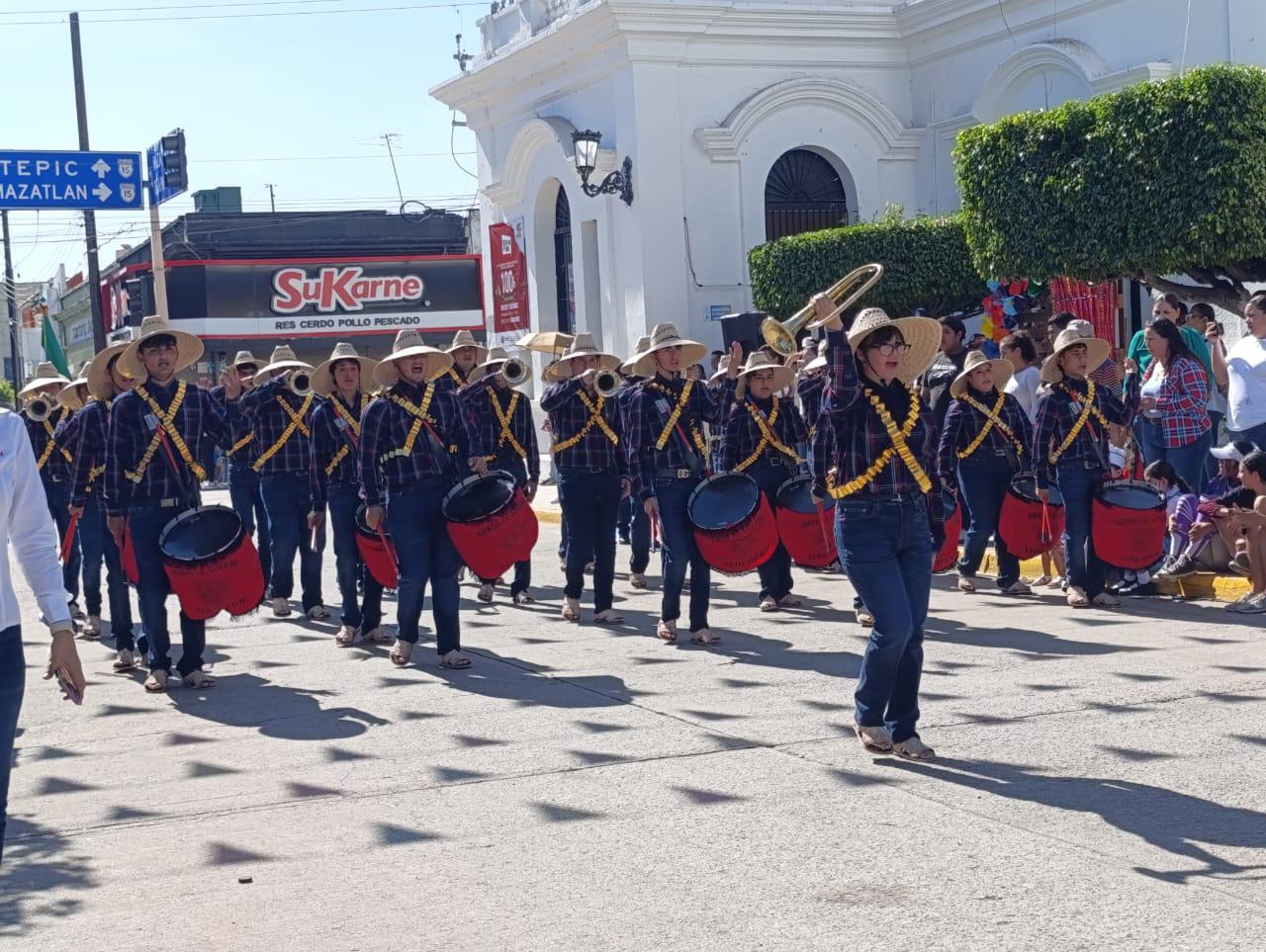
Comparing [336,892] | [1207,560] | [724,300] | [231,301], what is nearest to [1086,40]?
[724,300]

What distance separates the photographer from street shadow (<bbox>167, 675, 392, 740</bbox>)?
8.52 m

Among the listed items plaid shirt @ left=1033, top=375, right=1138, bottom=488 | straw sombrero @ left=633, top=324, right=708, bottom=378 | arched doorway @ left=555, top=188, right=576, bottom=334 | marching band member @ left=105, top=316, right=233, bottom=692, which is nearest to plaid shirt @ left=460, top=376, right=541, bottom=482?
straw sombrero @ left=633, top=324, right=708, bottom=378

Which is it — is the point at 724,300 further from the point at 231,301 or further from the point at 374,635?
the point at 231,301

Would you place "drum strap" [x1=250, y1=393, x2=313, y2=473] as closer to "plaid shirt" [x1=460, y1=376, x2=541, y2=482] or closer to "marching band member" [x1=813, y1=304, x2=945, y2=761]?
"plaid shirt" [x1=460, y1=376, x2=541, y2=482]

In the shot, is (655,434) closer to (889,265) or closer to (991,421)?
(991,421)

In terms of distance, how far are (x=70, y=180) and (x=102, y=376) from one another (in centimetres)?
1684

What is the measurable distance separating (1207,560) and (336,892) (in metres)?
7.81

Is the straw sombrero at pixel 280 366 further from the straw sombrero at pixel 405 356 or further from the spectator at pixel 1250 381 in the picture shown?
the spectator at pixel 1250 381

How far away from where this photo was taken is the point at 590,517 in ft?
39.3

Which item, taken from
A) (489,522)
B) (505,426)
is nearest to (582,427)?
(505,426)

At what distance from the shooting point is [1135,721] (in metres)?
7.75

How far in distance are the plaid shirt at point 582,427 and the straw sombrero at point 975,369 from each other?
2434 mm

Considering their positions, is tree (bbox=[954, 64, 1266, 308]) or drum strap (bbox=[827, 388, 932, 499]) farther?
tree (bbox=[954, 64, 1266, 308])

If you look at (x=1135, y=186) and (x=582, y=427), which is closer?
(x=582, y=427)
